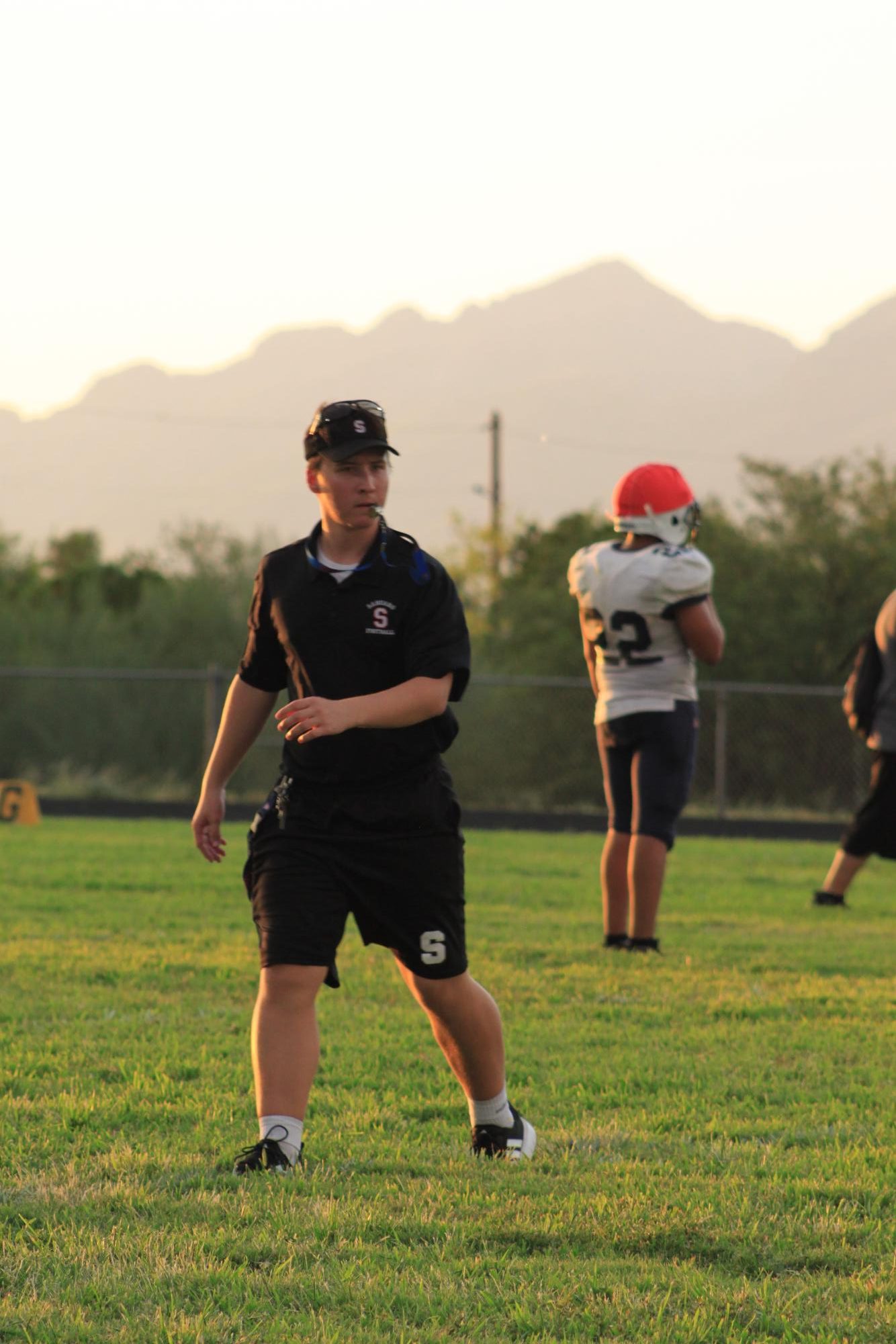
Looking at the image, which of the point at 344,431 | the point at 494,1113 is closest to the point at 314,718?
the point at 344,431

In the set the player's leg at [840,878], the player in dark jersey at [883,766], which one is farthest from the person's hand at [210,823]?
the player's leg at [840,878]

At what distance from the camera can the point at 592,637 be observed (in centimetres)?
826

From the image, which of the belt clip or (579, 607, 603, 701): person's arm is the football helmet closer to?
(579, 607, 603, 701): person's arm

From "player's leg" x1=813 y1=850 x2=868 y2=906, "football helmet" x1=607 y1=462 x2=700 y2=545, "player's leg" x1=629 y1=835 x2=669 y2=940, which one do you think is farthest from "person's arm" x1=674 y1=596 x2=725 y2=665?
"player's leg" x1=813 y1=850 x2=868 y2=906

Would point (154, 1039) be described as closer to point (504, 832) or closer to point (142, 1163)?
point (142, 1163)

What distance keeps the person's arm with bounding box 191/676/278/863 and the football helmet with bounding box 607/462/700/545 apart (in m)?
3.82

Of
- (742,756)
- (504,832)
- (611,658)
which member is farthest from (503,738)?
(611,658)

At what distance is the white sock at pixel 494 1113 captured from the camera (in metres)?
4.45

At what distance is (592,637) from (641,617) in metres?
0.34

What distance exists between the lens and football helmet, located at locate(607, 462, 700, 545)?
26.5 ft

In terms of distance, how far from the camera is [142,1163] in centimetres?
422

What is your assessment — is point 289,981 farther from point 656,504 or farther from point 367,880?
point 656,504

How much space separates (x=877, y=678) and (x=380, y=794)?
6.39 m

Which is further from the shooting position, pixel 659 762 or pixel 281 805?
pixel 659 762
